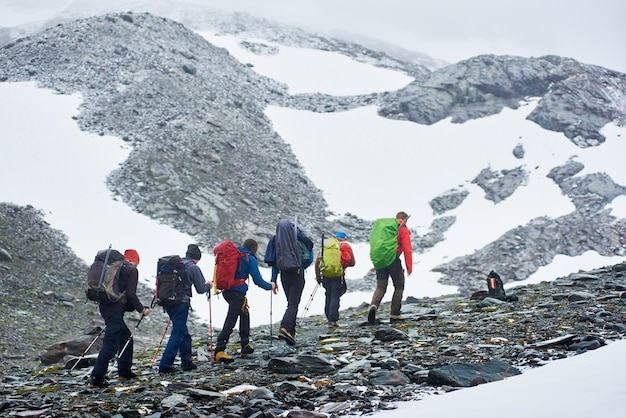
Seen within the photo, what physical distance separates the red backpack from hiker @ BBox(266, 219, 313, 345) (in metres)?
1.05

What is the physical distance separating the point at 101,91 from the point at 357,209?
24.0 meters

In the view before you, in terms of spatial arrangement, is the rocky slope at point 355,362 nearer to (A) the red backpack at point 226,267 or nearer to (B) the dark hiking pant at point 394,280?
(B) the dark hiking pant at point 394,280

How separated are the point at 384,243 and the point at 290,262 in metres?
2.66

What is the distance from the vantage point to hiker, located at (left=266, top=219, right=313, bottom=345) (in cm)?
1238

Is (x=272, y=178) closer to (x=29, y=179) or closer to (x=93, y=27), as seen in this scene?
(x=29, y=179)

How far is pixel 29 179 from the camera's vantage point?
35.8 meters

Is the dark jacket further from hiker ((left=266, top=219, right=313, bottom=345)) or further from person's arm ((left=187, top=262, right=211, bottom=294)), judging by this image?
hiker ((left=266, top=219, right=313, bottom=345))

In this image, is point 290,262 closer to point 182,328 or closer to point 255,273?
point 255,273

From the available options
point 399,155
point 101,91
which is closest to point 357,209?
point 399,155

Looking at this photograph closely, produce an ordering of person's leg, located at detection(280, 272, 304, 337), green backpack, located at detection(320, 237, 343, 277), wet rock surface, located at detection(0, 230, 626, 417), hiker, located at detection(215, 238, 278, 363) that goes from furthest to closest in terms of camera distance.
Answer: green backpack, located at detection(320, 237, 343, 277)
person's leg, located at detection(280, 272, 304, 337)
hiker, located at detection(215, 238, 278, 363)
wet rock surface, located at detection(0, 230, 626, 417)

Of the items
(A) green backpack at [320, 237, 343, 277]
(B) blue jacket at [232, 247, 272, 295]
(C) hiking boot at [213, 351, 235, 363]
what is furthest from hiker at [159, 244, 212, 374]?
(A) green backpack at [320, 237, 343, 277]

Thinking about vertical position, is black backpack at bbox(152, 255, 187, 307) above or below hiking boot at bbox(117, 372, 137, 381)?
above

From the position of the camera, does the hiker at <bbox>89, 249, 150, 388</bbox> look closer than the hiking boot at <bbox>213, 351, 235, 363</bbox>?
Yes

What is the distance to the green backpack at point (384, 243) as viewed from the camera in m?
13.8
